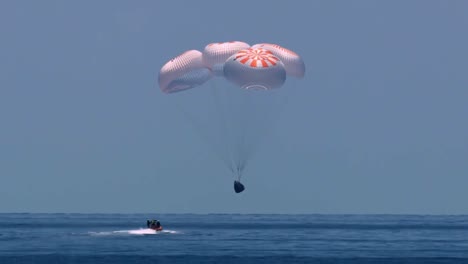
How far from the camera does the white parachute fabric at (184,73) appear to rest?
55344mm

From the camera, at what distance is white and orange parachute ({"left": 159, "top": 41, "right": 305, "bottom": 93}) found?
5253cm

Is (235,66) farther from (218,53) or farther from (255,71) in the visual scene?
(218,53)

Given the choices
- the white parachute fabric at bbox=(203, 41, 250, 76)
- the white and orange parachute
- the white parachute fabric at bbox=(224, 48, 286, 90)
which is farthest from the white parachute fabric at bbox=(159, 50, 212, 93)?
the white parachute fabric at bbox=(224, 48, 286, 90)

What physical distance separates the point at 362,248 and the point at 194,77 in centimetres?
2217

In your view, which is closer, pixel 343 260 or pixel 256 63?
pixel 256 63

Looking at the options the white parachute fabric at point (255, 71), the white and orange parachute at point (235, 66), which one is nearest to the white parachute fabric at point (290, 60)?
the white and orange parachute at point (235, 66)

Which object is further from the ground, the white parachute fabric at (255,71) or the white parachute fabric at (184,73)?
the white parachute fabric at (184,73)

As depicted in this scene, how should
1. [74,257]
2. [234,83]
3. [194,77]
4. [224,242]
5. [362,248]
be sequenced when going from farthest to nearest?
[224,242], [362,248], [74,257], [194,77], [234,83]

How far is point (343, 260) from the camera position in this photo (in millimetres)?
59562

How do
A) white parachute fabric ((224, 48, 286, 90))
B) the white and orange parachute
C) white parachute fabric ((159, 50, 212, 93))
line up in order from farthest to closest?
white parachute fabric ((159, 50, 212, 93)) → the white and orange parachute → white parachute fabric ((224, 48, 286, 90))

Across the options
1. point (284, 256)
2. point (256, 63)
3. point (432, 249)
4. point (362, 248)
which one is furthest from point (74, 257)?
point (432, 249)

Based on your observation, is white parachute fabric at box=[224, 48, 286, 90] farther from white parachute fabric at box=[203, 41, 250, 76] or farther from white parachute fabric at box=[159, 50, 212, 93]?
white parachute fabric at box=[159, 50, 212, 93]

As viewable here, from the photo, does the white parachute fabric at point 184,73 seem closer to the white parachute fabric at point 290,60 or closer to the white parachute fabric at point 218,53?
the white parachute fabric at point 218,53

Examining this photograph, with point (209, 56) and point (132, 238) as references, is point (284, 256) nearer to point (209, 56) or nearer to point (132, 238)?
A: point (209, 56)
